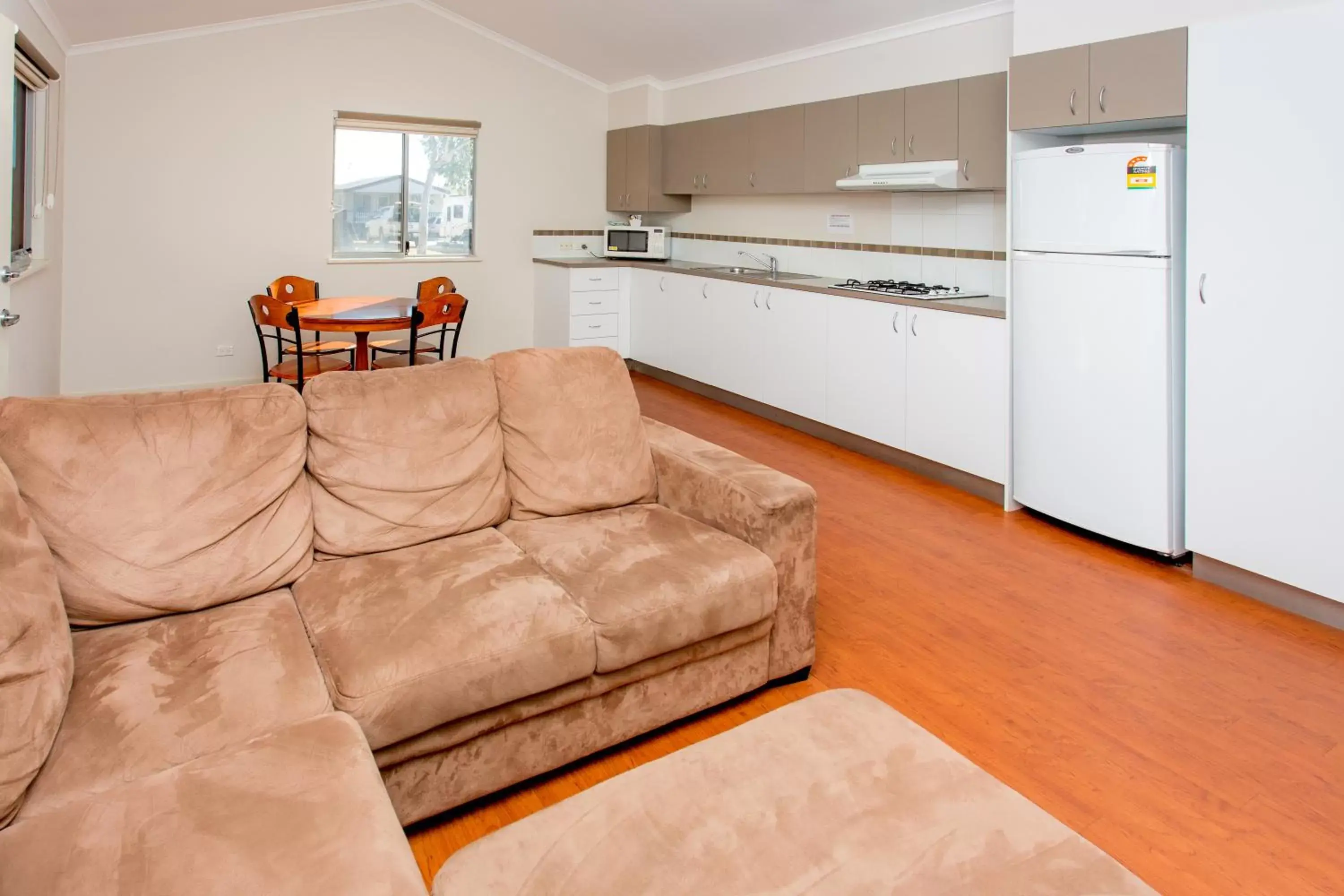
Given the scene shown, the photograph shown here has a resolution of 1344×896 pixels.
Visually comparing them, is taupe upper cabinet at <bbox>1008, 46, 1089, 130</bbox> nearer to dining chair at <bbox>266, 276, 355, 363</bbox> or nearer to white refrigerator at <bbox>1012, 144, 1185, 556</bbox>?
white refrigerator at <bbox>1012, 144, 1185, 556</bbox>

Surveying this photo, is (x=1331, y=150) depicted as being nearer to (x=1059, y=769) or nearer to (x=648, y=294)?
(x=1059, y=769)

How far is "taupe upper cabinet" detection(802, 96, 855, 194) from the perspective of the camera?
567cm

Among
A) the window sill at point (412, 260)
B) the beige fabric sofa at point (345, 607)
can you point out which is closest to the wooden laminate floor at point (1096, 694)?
the beige fabric sofa at point (345, 607)

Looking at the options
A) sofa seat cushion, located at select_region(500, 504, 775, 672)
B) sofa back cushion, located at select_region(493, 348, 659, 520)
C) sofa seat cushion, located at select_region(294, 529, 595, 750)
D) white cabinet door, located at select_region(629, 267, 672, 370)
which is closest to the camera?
sofa seat cushion, located at select_region(294, 529, 595, 750)

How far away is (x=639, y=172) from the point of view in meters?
7.96

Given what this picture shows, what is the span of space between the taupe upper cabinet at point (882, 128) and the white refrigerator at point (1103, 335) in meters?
1.31

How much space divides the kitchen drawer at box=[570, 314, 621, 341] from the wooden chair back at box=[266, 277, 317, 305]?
2.03 meters

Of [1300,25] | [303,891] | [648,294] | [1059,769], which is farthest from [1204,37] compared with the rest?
[648,294]

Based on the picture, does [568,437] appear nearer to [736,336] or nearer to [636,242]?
[736,336]

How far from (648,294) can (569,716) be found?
5730 millimetres

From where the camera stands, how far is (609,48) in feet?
23.7

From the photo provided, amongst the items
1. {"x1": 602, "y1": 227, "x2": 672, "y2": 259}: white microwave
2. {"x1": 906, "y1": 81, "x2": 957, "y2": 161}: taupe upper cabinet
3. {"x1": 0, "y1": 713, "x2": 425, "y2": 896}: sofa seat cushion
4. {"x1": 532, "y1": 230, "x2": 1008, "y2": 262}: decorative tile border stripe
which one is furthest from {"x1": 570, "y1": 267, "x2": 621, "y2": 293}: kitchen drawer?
{"x1": 0, "y1": 713, "x2": 425, "y2": 896}: sofa seat cushion

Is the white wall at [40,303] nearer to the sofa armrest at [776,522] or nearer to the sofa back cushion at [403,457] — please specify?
the sofa back cushion at [403,457]

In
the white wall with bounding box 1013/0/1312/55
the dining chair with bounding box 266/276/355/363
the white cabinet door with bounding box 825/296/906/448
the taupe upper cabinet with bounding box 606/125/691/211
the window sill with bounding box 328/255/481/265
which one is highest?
the taupe upper cabinet with bounding box 606/125/691/211
